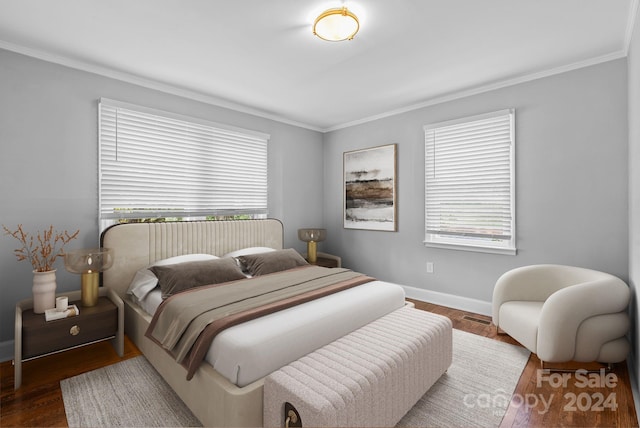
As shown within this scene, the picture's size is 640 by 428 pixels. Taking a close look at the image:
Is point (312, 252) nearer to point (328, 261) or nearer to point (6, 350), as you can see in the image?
point (328, 261)

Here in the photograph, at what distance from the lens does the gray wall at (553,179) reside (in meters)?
2.81

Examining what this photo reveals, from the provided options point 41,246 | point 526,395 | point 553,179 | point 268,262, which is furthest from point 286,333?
point 553,179

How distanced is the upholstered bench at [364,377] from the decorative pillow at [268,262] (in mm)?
1418

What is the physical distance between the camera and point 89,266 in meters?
2.60

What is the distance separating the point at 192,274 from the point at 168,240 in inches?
31.9

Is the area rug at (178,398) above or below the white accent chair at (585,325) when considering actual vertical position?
below

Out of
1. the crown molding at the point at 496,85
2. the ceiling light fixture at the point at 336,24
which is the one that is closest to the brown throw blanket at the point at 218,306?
the ceiling light fixture at the point at 336,24

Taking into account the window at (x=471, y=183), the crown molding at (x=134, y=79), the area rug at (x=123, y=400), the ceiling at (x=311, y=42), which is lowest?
the area rug at (x=123, y=400)

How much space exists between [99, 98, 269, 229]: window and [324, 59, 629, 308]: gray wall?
7.20 ft

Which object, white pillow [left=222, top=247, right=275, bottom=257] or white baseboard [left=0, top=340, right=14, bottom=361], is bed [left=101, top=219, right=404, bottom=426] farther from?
white baseboard [left=0, top=340, right=14, bottom=361]

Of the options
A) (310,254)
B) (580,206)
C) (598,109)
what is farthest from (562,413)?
(310,254)

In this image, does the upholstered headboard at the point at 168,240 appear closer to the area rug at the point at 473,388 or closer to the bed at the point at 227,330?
the bed at the point at 227,330

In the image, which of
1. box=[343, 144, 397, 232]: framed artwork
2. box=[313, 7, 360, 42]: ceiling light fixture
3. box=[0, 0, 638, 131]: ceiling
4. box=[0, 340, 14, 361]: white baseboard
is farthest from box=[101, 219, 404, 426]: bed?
box=[313, 7, 360, 42]: ceiling light fixture

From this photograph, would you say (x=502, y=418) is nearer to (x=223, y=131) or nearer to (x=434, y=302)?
(x=434, y=302)
